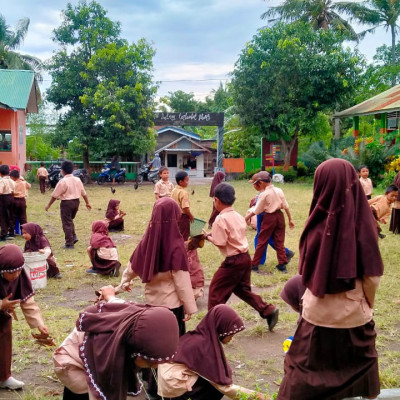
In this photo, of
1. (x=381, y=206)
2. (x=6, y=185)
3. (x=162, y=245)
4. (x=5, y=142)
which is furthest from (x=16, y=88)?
(x=162, y=245)

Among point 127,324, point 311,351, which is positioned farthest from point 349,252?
point 127,324

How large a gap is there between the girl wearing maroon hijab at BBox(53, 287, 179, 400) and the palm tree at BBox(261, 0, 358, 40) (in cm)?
3039

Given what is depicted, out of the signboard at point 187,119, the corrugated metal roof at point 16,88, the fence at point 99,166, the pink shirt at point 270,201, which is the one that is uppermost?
the corrugated metal roof at point 16,88

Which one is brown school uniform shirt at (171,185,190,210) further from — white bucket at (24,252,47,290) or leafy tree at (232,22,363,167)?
leafy tree at (232,22,363,167)

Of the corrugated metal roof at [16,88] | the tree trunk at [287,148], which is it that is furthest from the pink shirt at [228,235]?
the tree trunk at [287,148]

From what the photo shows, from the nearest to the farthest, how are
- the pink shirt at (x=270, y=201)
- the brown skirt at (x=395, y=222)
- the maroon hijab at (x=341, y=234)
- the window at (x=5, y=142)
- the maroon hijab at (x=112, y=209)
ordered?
1. the maroon hijab at (x=341, y=234)
2. the pink shirt at (x=270, y=201)
3. the maroon hijab at (x=112, y=209)
4. the brown skirt at (x=395, y=222)
5. the window at (x=5, y=142)

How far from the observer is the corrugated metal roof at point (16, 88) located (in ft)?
71.9

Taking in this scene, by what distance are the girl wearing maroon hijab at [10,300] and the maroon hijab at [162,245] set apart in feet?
2.81

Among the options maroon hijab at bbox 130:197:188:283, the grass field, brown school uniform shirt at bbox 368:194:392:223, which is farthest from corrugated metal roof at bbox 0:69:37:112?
maroon hijab at bbox 130:197:188:283

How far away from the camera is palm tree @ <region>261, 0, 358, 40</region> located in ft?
98.0

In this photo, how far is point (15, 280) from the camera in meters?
3.47

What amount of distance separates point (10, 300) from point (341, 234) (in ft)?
7.70

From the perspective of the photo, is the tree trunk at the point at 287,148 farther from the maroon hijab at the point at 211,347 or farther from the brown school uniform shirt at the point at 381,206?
the maroon hijab at the point at 211,347

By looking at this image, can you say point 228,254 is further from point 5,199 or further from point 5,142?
point 5,142
